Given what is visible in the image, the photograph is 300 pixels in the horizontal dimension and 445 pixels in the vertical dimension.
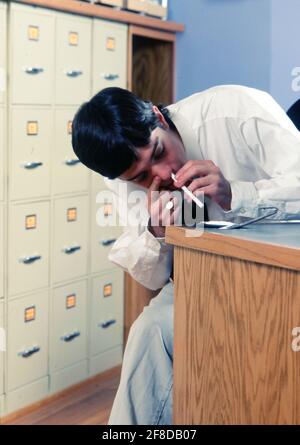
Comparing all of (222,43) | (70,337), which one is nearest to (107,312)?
(70,337)

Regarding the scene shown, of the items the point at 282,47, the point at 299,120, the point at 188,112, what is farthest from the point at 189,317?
the point at 282,47

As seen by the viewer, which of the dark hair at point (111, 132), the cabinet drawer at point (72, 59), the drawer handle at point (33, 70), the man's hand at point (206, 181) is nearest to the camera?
the man's hand at point (206, 181)

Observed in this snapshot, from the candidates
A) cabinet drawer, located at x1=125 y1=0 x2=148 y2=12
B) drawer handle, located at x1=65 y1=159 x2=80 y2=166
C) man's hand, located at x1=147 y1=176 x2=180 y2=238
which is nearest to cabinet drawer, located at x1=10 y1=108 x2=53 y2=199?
drawer handle, located at x1=65 y1=159 x2=80 y2=166

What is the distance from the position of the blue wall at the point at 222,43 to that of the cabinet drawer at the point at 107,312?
96 cm

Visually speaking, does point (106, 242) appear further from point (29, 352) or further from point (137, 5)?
point (137, 5)

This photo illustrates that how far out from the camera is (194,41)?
10.4 ft

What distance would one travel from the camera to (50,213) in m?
2.51

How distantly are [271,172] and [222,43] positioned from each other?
5.67 ft

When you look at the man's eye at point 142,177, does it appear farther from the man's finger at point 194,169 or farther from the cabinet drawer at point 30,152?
the cabinet drawer at point 30,152

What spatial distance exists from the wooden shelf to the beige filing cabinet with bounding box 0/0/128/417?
0.03 metres

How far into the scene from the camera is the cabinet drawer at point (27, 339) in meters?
2.40

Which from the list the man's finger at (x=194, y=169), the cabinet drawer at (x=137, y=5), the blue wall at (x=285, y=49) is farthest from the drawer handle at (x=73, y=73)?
the man's finger at (x=194, y=169)

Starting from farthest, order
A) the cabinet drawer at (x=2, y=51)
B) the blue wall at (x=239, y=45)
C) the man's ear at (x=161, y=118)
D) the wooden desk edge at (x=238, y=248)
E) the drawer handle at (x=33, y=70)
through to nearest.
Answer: the blue wall at (x=239, y=45) < the drawer handle at (x=33, y=70) < the cabinet drawer at (x=2, y=51) < the man's ear at (x=161, y=118) < the wooden desk edge at (x=238, y=248)
